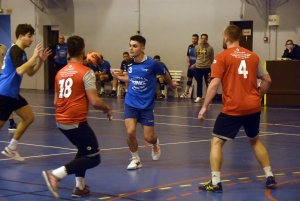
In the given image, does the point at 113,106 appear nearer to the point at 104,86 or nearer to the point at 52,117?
the point at 52,117

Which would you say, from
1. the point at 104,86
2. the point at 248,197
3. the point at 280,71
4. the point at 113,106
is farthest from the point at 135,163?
the point at 104,86

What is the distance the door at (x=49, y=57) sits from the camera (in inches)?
1163

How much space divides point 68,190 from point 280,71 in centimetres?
1429

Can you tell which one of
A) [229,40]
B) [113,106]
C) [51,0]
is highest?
[51,0]

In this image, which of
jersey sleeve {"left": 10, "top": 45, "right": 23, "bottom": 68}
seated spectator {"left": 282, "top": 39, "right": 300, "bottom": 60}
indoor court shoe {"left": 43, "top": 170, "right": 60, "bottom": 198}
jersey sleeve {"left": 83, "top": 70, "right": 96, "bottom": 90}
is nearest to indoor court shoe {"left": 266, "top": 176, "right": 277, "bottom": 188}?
jersey sleeve {"left": 83, "top": 70, "right": 96, "bottom": 90}

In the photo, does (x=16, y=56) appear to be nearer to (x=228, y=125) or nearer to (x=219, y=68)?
(x=219, y=68)

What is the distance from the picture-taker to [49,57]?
1178 inches

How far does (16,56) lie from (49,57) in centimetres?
2123

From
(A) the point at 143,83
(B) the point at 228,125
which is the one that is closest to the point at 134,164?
(A) the point at 143,83

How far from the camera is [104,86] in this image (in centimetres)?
2667

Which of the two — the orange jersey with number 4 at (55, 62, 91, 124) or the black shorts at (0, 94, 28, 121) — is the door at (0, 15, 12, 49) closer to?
the black shorts at (0, 94, 28, 121)

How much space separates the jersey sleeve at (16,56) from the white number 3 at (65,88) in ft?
7.37

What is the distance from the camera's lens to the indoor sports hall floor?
7.17 m

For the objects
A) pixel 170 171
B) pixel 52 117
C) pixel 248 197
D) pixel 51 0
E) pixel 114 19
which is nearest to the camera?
pixel 248 197
